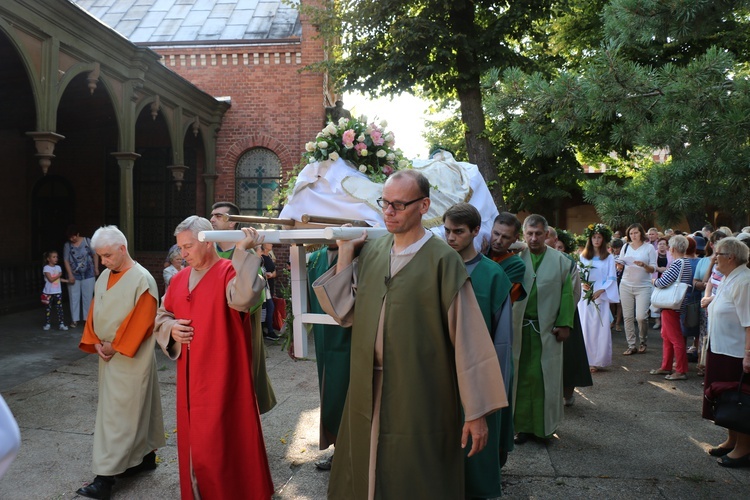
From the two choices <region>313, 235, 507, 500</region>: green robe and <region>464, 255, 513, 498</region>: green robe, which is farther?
<region>464, 255, 513, 498</region>: green robe

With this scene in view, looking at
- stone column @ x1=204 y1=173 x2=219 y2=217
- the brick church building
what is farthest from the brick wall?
stone column @ x1=204 y1=173 x2=219 y2=217

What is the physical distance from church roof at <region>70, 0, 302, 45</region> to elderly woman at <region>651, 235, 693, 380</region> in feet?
35.4

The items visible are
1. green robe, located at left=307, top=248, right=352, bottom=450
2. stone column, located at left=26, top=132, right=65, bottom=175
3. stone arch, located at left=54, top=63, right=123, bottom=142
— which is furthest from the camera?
stone arch, located at left=54, top=63, right=123, bottom=142

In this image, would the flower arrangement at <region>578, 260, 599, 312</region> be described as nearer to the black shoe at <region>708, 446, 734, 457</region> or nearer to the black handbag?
the black shoe at <region>708, 446, 734, 457</region>

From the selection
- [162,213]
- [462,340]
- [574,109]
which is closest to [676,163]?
[574,109]

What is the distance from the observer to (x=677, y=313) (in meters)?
7.93

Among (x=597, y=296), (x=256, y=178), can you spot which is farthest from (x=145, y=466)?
(x=256, y=178)

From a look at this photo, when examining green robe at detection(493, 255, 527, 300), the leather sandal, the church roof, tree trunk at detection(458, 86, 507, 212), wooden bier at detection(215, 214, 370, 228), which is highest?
the church roof

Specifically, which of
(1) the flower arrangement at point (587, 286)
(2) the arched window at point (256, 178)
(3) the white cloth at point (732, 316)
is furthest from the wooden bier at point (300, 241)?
(2) the arched window at point (256, 178)

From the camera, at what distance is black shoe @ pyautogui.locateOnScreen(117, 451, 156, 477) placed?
4.69m

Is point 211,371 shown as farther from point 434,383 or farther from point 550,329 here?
point 550,329

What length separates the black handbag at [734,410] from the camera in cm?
472

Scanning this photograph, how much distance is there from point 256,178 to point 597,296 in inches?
377

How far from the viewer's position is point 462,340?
9.33 feet
